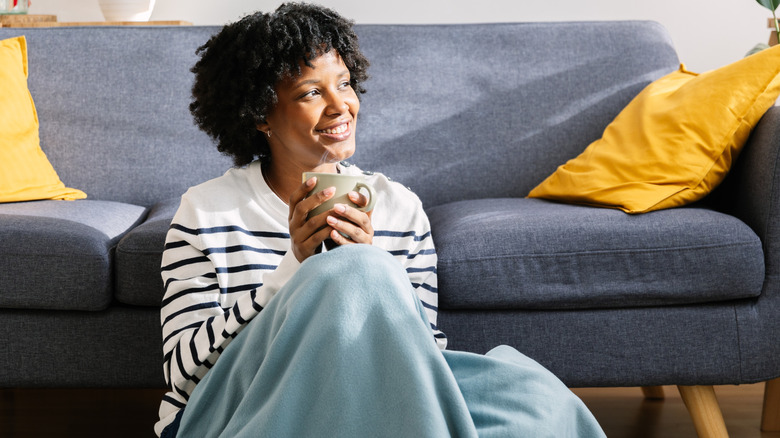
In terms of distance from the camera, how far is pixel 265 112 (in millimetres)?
1364

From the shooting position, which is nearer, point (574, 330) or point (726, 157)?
point (574, 330)

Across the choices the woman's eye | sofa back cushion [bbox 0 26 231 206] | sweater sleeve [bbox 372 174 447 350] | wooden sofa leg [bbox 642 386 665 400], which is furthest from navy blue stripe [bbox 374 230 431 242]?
wooden sofa leg [bbox 642 386 665 400]

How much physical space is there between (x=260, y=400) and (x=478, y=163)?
4.31 ft

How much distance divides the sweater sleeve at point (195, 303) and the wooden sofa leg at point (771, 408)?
1.20 m

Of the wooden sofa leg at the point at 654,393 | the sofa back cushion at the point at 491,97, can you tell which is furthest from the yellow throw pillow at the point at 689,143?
the wooden sofa leg at the point at 654,393

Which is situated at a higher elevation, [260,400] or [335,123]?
[335,123]

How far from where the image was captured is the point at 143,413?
2.03 meters

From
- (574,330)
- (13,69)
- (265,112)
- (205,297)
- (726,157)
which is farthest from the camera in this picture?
(13,69)

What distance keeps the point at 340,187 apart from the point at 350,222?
0.17 ft

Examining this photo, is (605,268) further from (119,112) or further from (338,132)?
(119,112)

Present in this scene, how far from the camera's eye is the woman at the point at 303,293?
87cm

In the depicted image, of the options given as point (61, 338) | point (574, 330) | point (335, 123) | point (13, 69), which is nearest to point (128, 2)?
point (13, 69)

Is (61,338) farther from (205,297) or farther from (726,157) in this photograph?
(726,157)

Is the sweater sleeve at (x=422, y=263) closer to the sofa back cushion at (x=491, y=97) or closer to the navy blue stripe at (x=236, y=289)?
the navy blue stripe at (x=236, y=289)
